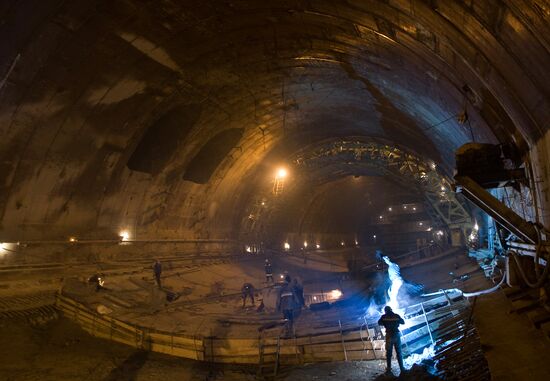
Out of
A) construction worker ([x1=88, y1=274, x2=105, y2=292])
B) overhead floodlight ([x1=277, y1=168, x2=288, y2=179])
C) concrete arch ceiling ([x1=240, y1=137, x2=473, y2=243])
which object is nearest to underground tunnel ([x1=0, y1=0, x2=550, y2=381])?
construction worker ([x1=88, y1=274, x2=105, y2=292])

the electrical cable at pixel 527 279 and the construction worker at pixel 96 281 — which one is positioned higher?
the construction worker at pixel 96 281

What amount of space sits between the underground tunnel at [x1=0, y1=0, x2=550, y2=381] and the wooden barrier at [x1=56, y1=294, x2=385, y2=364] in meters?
0.05

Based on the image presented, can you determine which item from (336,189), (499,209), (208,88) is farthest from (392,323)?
(336,189)

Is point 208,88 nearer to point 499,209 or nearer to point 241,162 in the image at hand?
point 241,162

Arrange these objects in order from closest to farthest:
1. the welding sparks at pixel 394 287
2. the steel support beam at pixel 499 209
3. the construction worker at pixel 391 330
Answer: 1. the steel support beam at pixel 499 209
2. the construction worker at pixel 391 330
3. the welding sparks at pixel 394 287

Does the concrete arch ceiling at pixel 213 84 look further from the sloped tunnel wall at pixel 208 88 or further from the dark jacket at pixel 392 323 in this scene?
the dark jacket at pixel 392 323

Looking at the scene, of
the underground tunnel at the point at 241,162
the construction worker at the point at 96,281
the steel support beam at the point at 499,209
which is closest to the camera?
the underground tunnel at the point at 241,162

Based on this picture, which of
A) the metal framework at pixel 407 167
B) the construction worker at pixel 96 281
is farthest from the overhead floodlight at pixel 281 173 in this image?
the construction worker at pixel 96 281

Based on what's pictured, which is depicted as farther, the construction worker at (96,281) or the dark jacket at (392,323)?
the construction worker at (96,281)

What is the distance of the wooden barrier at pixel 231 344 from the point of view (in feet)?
29.9

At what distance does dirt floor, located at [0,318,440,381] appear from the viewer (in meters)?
7.34

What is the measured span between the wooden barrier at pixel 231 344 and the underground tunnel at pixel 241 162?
0.05 metres

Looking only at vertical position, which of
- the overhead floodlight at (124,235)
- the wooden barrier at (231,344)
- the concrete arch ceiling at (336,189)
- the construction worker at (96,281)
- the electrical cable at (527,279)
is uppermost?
the concrete arch ceiling at (336,189)

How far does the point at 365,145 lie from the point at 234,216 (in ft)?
28.9
